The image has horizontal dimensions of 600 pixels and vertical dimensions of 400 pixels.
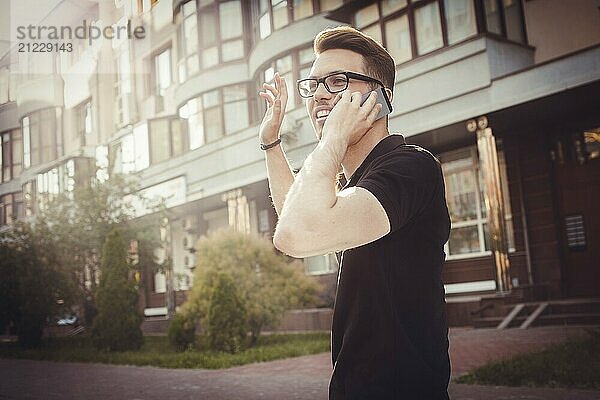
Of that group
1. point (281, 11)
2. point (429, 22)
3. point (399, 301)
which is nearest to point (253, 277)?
point (281, 11)

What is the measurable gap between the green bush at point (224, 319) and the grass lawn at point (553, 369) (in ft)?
11.2

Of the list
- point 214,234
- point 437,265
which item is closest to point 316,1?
point 214,234

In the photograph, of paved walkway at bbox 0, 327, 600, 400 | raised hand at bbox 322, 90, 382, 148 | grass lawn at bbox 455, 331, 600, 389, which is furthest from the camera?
paved walkway at bbox 0, 327, 600, 400

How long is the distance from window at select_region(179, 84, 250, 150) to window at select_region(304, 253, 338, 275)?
7.40ft

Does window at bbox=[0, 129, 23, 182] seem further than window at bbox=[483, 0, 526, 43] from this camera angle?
No

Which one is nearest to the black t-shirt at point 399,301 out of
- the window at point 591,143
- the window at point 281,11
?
the window at point 281,11

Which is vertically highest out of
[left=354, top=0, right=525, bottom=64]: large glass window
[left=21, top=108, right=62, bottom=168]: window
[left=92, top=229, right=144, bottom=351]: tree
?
[left=354, top=0, right=525, bottom=64]: large glass window

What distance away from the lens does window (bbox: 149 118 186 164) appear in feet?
22.6

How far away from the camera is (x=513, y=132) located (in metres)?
8.97

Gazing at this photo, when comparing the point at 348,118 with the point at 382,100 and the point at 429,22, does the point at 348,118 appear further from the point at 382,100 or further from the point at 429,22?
the point at 429,22

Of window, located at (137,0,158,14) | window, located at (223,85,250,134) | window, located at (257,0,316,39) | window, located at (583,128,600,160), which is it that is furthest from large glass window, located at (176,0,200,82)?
window, located at (583,128,600,160)

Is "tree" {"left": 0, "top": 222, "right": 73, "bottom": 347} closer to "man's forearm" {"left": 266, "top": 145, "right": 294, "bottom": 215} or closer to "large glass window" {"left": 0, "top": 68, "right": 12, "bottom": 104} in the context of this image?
"large glass window" {"left": 0, "top": 68, "right": 12, "bottom": 104}

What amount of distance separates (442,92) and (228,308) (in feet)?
12.1

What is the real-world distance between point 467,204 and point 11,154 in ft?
21.4
